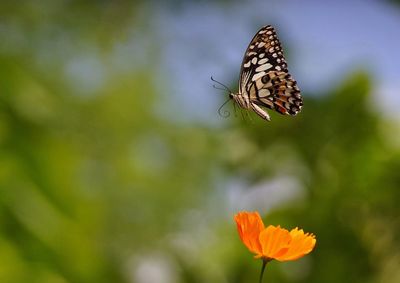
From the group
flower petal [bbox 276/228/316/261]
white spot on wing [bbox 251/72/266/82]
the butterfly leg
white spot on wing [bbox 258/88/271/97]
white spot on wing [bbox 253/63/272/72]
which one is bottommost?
flower petal [bbox 276/228/316/261]

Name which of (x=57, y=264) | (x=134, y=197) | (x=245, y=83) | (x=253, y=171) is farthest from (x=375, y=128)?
(x=134, y=197)

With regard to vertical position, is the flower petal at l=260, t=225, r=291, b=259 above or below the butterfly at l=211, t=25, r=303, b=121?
below

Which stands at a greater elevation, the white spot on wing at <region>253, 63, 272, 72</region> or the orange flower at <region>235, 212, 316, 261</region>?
the white spot on wing at <region>253, 63, 272, 72</region>
